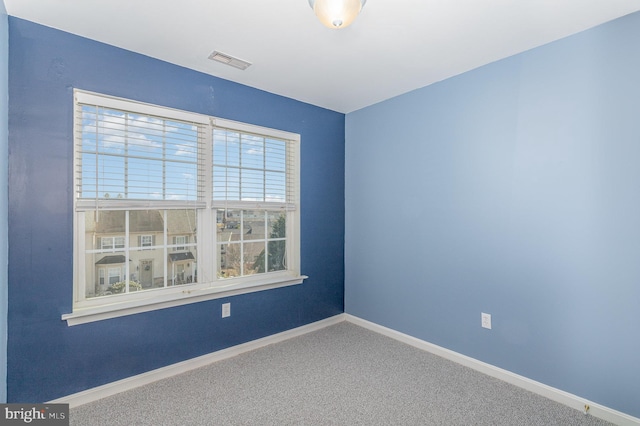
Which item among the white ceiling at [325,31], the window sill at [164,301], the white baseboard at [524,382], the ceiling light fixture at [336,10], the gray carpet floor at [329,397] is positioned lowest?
the gray carpet floor at [329,397]

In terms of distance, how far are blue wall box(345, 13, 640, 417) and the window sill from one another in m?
1.33

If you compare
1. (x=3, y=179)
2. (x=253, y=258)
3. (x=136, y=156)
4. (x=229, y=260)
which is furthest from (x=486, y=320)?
(x=3, y=179)

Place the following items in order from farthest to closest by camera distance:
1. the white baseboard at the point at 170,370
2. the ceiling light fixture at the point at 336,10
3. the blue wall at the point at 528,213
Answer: the white baseboard at the point at 170,370, the blue wall at the point at 528,213, the ceiling light fixture at the point at 336,10

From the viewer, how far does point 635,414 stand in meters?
1.82

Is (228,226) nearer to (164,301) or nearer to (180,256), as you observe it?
(180,256)

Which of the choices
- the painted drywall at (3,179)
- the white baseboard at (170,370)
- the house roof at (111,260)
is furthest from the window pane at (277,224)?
the painted drywall at (3,179)

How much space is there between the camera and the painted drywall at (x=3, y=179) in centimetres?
174

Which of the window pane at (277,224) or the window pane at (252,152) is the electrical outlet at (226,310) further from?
the window pane at (252,152)

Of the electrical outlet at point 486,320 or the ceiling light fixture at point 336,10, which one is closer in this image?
the ceiling light fixture at point 336,10

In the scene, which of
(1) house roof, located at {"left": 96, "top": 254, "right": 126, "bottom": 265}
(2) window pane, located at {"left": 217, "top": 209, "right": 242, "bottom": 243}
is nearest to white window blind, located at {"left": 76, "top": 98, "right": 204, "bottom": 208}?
(2) window pane, located at {"left": 217, "top": 209, "right": 242, "bottom": 243}

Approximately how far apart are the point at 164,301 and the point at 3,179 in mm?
1218

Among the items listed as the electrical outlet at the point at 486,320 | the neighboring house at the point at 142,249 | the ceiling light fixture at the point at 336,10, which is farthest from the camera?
the electrical outlet at the point at 486,320

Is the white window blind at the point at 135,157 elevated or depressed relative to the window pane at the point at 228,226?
Answer: elevated

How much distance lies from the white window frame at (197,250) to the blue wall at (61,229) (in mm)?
54
